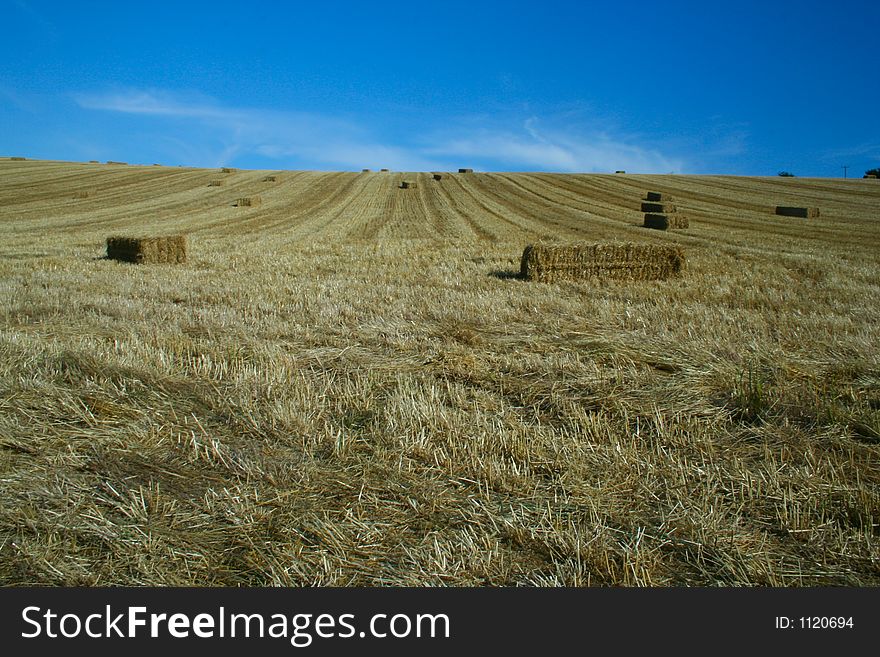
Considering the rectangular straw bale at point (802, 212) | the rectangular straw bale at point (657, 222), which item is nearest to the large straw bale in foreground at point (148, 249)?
the rectangular straw bale at point (657, 222)

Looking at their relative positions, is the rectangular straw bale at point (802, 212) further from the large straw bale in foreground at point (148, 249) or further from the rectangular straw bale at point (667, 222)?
the large straw bale in foreground at point (148, 249)

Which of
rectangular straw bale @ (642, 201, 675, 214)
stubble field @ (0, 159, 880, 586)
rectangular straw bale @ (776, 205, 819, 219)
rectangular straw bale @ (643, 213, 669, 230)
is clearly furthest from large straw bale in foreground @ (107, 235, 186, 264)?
rectangular straw bale @ (776, 205, 819, 219)

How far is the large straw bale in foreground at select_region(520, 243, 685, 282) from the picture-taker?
31.3 ft

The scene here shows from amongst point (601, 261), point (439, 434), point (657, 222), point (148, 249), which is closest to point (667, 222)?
point (657, 222)

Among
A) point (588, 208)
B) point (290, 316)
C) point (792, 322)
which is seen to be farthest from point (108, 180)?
point (792, 322)

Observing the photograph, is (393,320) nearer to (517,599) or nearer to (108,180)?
(517,599)

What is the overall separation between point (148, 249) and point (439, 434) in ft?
33.3

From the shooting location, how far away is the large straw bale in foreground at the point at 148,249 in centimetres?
1139

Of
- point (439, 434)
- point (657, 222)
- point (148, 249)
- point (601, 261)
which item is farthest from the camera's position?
point (657, 222)

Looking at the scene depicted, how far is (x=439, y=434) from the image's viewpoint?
3.38m

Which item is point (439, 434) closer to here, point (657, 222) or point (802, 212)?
point (657, 222)

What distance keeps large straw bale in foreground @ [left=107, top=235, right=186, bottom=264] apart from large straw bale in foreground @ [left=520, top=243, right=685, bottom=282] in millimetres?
7144

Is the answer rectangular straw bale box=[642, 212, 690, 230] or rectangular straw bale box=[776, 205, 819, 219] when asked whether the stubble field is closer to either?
rectangular straw bale box=[642, 212, 690, 230]

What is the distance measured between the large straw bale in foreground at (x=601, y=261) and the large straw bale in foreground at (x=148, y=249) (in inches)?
281
